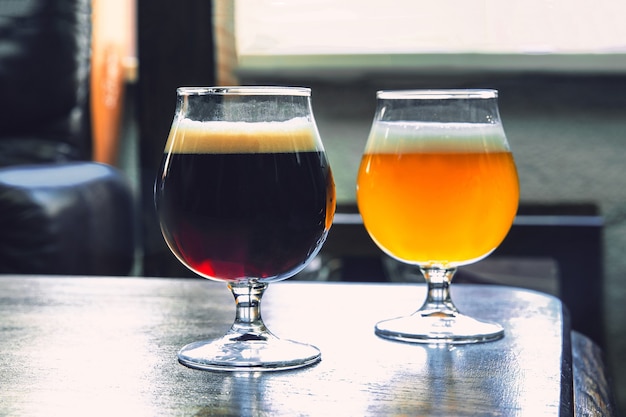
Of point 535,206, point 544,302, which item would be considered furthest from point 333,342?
point 535,206

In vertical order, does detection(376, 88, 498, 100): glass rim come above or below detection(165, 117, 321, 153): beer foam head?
above

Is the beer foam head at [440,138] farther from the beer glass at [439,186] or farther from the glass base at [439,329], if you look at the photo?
the glass base at [439,329]

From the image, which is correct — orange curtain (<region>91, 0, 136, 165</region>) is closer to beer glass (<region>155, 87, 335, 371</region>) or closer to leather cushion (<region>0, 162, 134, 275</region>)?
leather cushion (<region>0, 162, 134, 275</region>)

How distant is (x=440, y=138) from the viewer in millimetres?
707

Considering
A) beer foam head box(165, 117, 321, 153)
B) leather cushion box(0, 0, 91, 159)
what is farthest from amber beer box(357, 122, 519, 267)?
leather cushion box(0, 0, 91, 159)

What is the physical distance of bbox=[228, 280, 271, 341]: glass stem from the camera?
2.09ft

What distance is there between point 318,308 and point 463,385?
28 cm

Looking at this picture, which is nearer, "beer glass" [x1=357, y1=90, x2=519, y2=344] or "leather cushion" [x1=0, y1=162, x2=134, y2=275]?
"beer glass" [x1=357, y1=90, x2=519, y2=344]

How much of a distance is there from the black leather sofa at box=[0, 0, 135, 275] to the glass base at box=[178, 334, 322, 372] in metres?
0.97

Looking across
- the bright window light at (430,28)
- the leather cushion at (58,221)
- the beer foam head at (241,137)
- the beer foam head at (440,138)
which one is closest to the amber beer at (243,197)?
the beer foam head at (241,137)

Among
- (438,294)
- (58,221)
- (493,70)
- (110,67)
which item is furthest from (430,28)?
(438,294)

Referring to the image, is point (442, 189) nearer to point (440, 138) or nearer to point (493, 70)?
point (440, 138)

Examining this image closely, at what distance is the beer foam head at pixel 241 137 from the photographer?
60 cm

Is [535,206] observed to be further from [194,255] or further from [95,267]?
[194,255]
